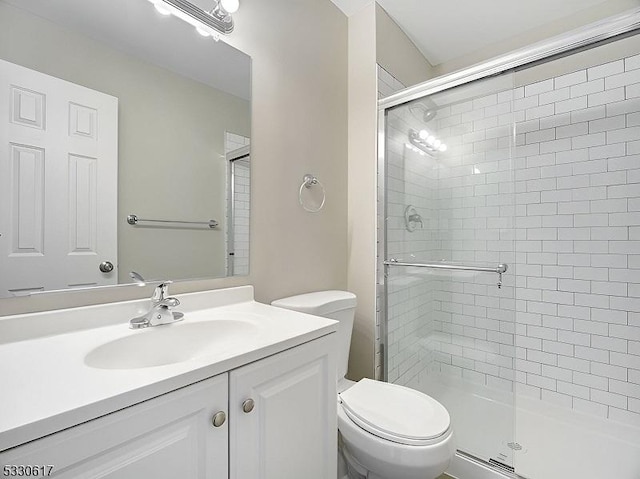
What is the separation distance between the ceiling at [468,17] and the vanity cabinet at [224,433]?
209 cm

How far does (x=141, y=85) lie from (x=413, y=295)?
1751 mm

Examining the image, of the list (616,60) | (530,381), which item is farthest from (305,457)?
(616,60)

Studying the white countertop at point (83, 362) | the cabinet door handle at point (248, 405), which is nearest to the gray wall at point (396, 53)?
the white countertop at point (83, 362)

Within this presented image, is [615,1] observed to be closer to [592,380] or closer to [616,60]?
Answer: [616,60]

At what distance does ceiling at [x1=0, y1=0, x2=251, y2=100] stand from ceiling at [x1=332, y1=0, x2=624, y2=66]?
1.04 metres

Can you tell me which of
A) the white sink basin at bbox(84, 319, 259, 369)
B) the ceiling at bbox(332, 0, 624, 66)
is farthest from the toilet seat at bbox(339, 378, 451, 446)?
the ceiling at bbox(332, 0, 624, 66)

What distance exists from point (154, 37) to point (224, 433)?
1324mm

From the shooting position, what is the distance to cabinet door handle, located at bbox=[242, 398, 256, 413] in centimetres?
77

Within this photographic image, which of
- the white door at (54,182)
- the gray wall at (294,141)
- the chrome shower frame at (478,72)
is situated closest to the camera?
the white door at (54,182)

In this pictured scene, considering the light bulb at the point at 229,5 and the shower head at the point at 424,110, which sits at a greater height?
the light bulb at the point at 229,5

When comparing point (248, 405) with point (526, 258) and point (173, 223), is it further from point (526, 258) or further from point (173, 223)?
point (526, 258)

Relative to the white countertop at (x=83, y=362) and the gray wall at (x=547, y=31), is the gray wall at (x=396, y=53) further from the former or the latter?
the white countertop at (x=83, y=362)

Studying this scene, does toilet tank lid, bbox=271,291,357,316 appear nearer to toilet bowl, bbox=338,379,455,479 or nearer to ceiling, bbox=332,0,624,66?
toilet bowl, bbox=338,379,455,479

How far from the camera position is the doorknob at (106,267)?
1.03 m
